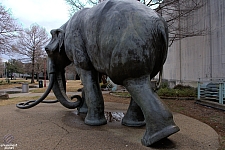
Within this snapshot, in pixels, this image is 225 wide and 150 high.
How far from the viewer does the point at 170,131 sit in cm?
280

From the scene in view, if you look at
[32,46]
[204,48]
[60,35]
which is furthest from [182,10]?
[32,46]

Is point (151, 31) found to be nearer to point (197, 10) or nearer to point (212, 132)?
point (212, 132)

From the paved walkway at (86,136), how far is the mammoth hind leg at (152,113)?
0.24 meters

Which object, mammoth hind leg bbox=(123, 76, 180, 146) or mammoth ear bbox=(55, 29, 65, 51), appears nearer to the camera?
mammoth hind leg bbox=(123, 76, 180, 146)

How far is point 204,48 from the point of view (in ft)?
36.2

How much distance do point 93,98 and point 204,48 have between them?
30.8 feet

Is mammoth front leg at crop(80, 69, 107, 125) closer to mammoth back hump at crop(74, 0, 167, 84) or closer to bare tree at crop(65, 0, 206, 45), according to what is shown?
mammoth back hump at crop(74, 0, 167, 84)

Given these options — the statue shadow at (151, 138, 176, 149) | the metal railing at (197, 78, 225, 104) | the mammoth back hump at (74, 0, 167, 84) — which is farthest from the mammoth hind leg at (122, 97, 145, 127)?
the metal railing at (197, 78, 225, 104)

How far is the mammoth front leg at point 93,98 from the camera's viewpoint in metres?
4.11

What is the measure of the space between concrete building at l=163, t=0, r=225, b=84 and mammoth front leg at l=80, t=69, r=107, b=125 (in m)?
7.60

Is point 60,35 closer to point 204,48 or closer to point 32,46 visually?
point 204,48

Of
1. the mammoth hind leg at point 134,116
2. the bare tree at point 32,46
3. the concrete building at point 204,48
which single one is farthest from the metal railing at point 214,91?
the bare tree at point 32,46

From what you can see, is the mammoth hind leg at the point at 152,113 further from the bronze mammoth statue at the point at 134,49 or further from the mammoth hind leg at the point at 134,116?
the mammoth hind leg at the point at 134,116

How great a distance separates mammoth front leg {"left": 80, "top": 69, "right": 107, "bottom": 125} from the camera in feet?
13.5
